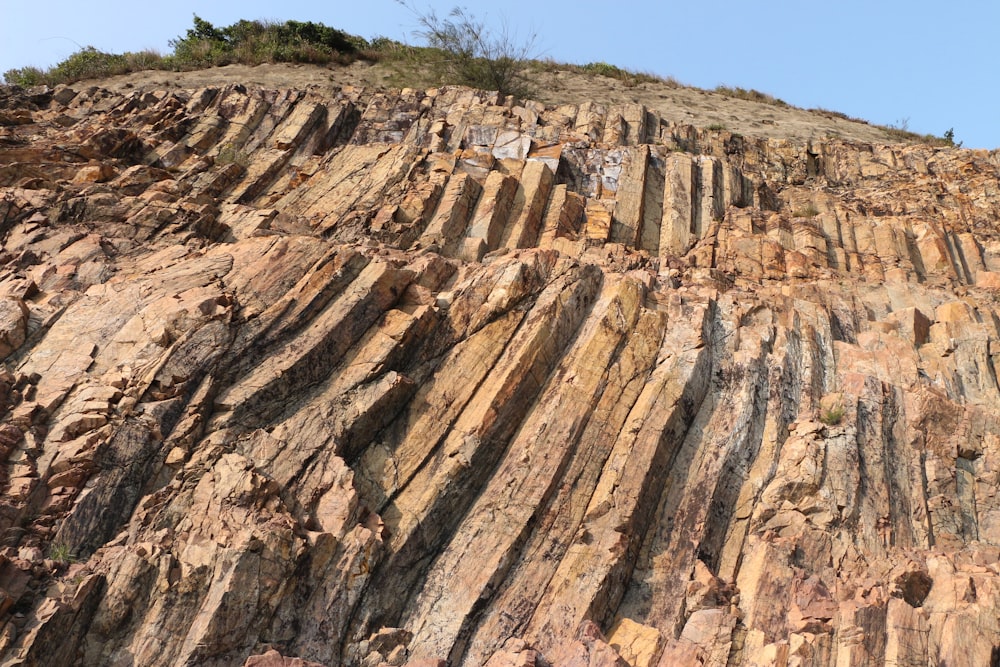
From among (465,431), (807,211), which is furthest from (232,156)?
(807,211)

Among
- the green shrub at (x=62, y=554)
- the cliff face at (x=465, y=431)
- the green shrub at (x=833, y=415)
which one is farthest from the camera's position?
the green shrub at (x=833, y=415)

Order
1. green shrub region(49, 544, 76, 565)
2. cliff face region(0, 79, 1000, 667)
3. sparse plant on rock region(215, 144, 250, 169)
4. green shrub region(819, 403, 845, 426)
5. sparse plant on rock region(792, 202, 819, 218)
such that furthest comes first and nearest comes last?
sparse plant on rock region(792, 202, 819, 218), sparse plant on rock region(215, 144, 250, 169), green shrub region(819, 403, 845, 426), cliff face region(0, 79, 1000, 667), green shrub region(49, 544, 76, 565)

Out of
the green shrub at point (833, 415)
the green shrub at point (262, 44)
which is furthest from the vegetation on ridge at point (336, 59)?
the green shrub at point (833, 415)

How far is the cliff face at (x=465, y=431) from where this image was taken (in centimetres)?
1110

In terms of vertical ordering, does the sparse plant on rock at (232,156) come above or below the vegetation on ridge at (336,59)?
below

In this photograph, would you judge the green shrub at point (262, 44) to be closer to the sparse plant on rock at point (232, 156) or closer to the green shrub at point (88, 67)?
the green shrub at point (88, 67)

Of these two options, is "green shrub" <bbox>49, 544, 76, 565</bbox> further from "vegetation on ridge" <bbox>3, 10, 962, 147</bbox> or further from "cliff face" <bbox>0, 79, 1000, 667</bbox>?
"vegetation on ridge" <bbox>3, 10, 962, 147</bbox>

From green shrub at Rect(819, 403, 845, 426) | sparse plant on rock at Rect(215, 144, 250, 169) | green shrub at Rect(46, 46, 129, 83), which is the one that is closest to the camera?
green shrub at Rect(819, 403, 845, 426)

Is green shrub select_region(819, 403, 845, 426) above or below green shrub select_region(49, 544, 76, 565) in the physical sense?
above

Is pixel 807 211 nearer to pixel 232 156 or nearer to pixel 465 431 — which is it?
pixel 465 431

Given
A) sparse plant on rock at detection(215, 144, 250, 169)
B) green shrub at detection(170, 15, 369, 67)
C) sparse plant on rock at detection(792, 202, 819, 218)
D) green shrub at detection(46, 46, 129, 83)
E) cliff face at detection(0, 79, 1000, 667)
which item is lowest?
cliff face at detection(0, 79, 1000, 667)

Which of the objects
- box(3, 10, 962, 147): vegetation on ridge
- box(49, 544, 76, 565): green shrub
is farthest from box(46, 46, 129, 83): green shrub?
box(49, 544, 76, 565): green shrub

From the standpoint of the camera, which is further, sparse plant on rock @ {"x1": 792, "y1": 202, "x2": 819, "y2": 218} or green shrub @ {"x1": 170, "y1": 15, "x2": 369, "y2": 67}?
green shrub @ {"x1": 170, "y1": 15, "x2": 369, "y2": 67}

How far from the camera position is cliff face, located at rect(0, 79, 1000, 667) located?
11.1 meters
